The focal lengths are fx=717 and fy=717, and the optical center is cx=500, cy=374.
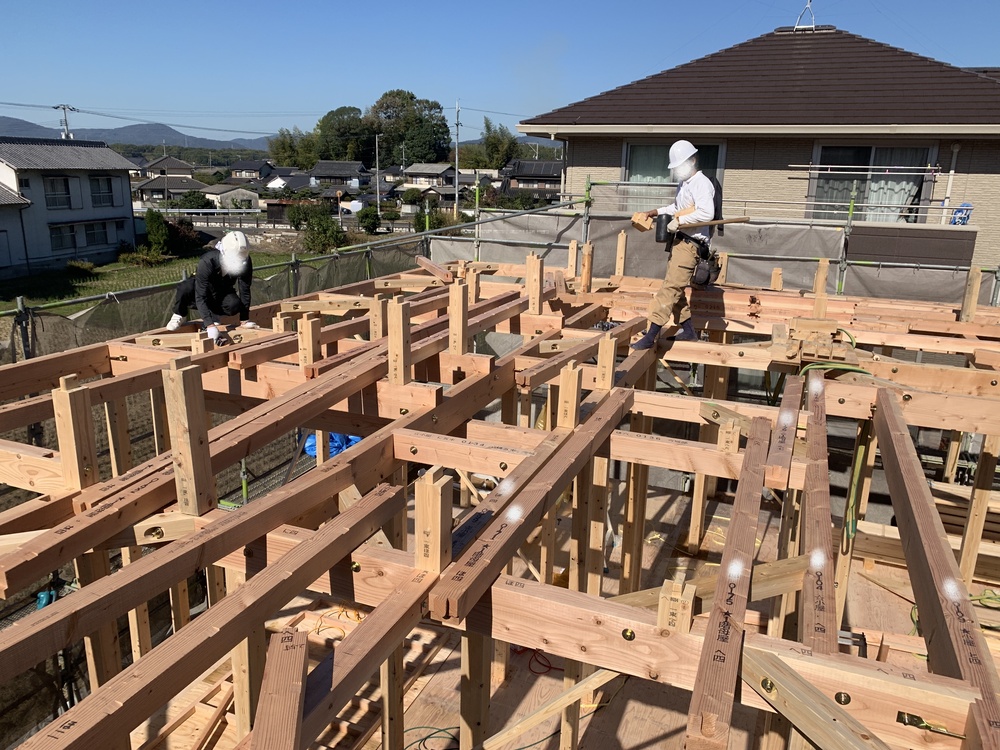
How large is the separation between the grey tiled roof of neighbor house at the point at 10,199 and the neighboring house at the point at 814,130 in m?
33.1

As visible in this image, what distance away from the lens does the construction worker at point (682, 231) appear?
7027 mm

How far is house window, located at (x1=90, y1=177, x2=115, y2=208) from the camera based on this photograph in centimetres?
4478

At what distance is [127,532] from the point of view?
12.6ft

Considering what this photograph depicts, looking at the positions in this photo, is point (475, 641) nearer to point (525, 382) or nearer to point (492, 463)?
point (492, 463)

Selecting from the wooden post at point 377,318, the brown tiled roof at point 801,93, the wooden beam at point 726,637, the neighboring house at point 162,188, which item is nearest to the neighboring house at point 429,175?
the neighboring house at point 162,188

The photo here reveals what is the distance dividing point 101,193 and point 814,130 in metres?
44.6

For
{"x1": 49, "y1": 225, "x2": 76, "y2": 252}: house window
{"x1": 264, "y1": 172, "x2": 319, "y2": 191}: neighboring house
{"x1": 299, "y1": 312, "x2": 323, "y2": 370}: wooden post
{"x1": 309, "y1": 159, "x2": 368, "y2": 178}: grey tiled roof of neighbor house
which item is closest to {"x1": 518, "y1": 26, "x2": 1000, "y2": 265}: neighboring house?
{"x1": 299, "y1": 312, "x2": 323, "y2": 370}: wooden post

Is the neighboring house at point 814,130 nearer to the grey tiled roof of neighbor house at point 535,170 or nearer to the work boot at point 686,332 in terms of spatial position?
the work boot at point 686,332

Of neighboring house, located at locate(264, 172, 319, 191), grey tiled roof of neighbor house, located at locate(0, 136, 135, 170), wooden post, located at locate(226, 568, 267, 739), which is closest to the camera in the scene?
wooden post, located at locate(226, 568, 267, 739)

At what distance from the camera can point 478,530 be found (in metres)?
3.46

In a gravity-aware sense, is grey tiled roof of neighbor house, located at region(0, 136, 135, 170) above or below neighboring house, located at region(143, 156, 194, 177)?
above

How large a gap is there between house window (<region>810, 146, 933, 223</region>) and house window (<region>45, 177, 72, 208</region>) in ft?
138

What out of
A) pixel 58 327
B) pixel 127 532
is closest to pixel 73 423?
pixel 127 532

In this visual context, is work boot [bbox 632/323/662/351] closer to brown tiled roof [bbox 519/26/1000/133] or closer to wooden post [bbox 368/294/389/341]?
wooden post [bbox 368/294/389/341]
